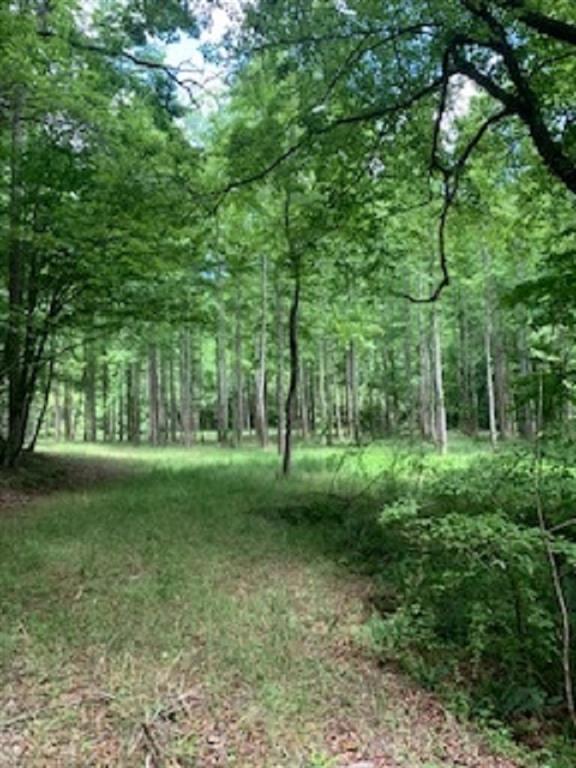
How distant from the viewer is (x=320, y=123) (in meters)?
7.12

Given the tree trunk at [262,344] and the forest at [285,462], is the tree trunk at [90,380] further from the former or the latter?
the forest at [285,462]

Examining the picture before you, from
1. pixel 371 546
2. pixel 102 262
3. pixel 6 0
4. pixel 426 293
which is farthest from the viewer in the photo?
pixel 426 293

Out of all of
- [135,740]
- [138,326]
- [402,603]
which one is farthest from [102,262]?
[135,740]

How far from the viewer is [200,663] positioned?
3.96 meters

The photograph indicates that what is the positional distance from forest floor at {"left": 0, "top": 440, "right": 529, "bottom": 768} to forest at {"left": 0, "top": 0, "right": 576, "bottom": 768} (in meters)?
0.02

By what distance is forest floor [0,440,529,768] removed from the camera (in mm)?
3195

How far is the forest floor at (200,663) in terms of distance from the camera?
126 inches

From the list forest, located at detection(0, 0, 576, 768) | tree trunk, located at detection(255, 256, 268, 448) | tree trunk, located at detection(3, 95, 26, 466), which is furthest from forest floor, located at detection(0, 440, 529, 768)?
tree trunk, located at detection(255, 256, 268, 448)

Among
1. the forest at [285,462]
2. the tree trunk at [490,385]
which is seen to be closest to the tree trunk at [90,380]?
the forest at [285,462]

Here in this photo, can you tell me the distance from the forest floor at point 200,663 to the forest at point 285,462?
2 cm

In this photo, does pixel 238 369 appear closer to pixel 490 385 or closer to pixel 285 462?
pixel 490 385

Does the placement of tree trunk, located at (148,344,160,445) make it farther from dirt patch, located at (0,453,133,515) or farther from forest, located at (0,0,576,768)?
forest, located at (0,0,576,768)

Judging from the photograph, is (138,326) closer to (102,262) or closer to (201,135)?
(102,262)

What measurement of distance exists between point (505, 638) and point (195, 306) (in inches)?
420
